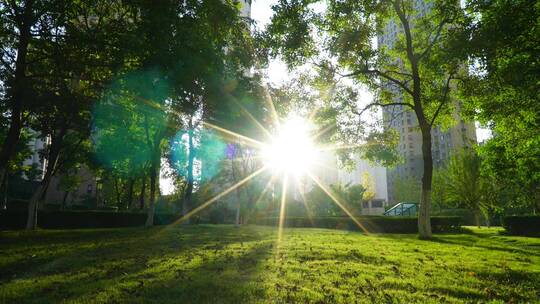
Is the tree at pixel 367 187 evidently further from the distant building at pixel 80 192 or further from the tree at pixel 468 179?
the distant building at pixel 80 192

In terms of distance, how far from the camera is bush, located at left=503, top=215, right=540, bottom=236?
84.1 feet

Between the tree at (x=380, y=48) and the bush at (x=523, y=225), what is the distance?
1095 cm

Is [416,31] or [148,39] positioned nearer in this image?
[148,39]

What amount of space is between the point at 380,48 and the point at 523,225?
17812mm

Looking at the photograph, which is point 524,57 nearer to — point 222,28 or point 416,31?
point 416,31

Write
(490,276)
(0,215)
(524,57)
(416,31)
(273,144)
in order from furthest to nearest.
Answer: (273,144) → (0,215) → (416,31) → (524,57) → (490,276)

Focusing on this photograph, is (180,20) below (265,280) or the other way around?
the other way around

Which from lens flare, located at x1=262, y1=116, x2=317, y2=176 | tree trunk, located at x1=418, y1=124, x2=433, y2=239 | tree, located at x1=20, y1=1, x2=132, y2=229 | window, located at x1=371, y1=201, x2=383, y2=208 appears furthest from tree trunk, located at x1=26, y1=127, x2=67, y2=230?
window, located at x1=371, y1=201, x2=383, y2=208

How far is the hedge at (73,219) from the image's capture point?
24594mm

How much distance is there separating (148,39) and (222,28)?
246 centimetres

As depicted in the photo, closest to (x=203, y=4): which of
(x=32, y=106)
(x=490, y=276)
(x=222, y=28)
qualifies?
(x=222, y=28)

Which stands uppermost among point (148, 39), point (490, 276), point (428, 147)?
point (148, 39)

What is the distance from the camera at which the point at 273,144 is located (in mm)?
32812

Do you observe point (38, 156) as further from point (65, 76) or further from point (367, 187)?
point (367, 187)
